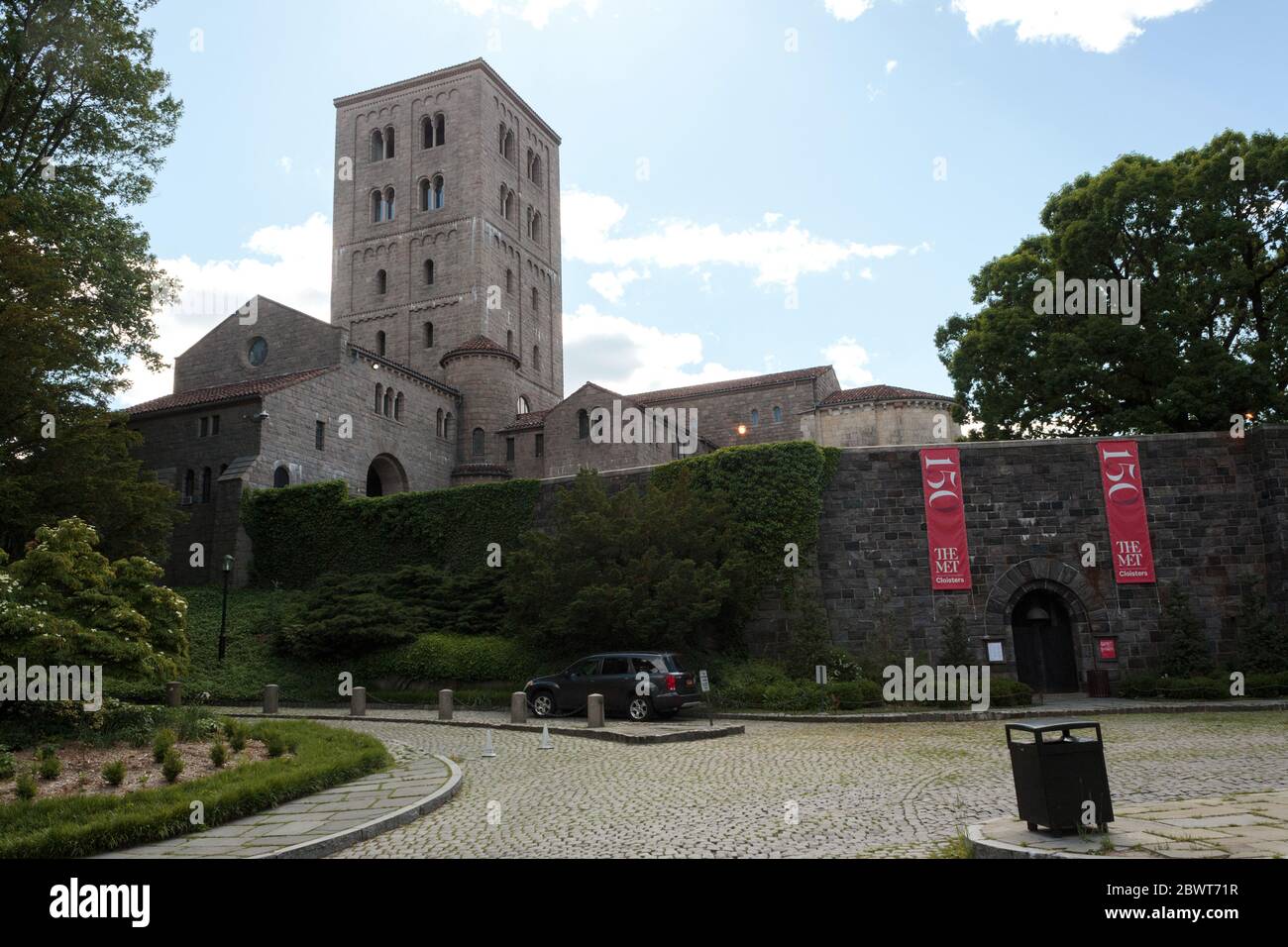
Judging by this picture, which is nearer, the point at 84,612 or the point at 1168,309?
the point at 84,612

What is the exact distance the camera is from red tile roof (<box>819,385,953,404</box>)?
1753 inches

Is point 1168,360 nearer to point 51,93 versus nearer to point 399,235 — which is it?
point 51,93

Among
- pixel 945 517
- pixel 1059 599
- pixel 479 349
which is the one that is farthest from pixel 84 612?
pixel 479 349

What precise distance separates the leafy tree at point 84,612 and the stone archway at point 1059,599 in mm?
19846

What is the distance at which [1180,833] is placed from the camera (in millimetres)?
7238

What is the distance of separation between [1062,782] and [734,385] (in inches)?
1724

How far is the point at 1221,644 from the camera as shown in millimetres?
25422

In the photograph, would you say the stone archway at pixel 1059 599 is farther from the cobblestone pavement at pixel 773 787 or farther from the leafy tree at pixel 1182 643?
the cobblestone pavement at pixel 773 787

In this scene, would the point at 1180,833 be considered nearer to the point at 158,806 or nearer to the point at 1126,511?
the point at 158,806

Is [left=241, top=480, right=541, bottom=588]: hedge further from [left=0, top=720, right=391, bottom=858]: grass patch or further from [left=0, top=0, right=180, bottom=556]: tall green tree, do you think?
[left=0, top=720, right=391, bottom=858]: grass patch

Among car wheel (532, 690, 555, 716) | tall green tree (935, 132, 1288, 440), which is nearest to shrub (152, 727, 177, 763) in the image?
car wheel (532, 690, 555, 716)

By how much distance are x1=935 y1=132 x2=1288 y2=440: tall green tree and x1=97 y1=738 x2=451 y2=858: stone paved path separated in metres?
26.9

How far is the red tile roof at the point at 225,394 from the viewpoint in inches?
1480
